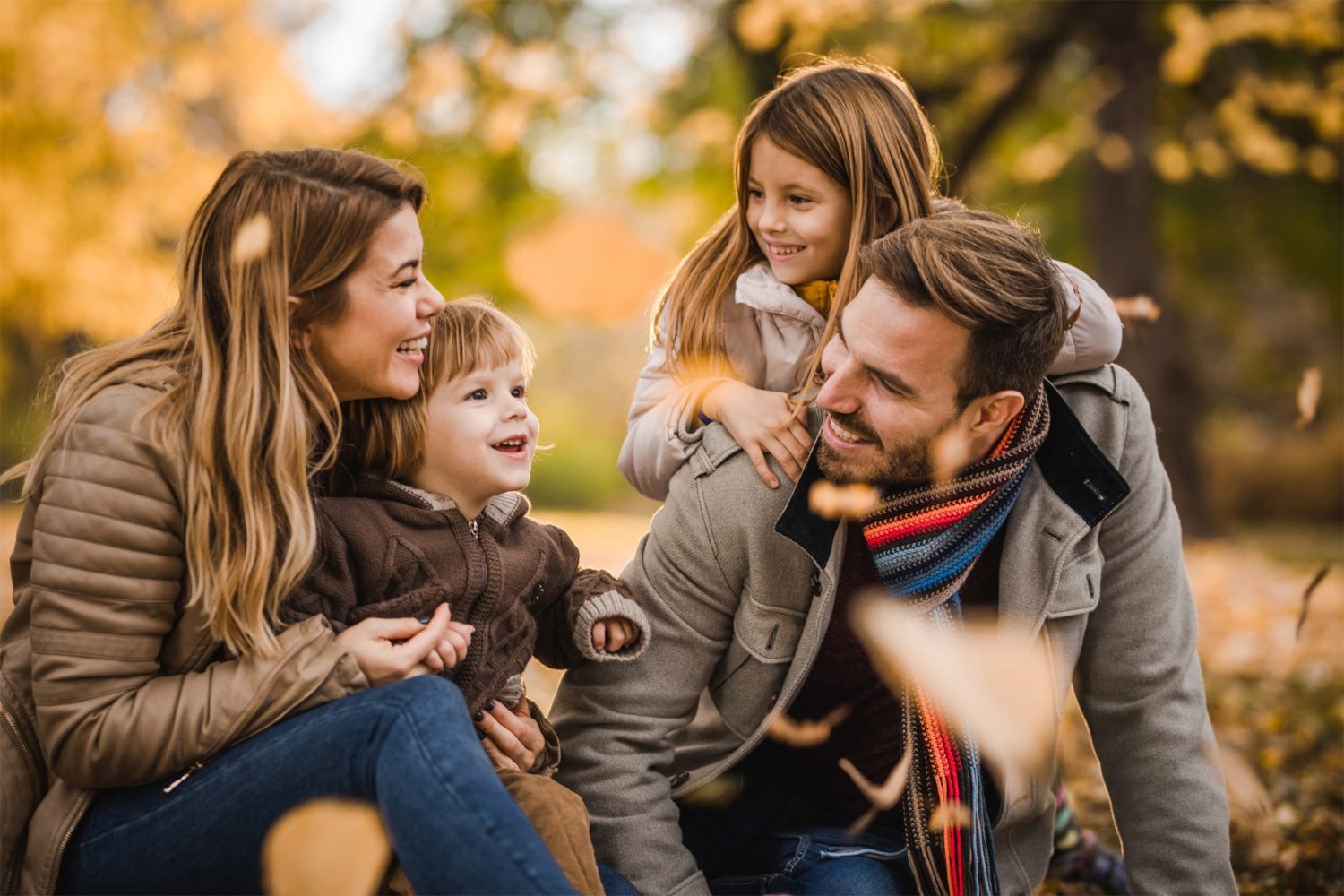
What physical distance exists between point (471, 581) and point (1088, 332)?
1.35m

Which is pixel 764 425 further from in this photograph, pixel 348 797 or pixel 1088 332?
pixel 348 797

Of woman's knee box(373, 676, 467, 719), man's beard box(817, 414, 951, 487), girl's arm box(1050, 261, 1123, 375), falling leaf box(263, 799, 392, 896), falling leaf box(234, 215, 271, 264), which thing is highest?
falling leaf box(234, 215, 271, 264)

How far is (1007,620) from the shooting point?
251 centimetres

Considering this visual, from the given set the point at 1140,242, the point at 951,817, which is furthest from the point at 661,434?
the point at 1140,242

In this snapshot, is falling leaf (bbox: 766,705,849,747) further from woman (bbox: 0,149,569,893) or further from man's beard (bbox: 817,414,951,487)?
woman (bbox: 0,149,569,893)

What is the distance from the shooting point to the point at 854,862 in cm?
250

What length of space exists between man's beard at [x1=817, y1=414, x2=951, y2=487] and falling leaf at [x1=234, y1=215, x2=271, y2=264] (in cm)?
113

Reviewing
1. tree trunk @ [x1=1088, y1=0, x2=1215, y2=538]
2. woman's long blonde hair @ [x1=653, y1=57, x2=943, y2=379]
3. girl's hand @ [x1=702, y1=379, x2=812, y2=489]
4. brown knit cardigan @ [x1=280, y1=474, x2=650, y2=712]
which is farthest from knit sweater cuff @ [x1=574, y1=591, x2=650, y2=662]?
tree trunk @ [x1=1088, y1=0, x2=1215, y2=538]

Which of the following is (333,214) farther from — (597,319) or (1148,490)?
(597,319)

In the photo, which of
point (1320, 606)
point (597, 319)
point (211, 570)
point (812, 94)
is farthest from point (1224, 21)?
point (597, 319)

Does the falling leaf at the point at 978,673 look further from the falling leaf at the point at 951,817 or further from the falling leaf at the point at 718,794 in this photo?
the falling leaf at the point at 718,794

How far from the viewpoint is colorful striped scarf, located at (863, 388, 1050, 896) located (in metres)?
2.46

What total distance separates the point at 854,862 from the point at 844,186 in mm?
1530

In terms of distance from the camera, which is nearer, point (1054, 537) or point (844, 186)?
point (1054, 537)
